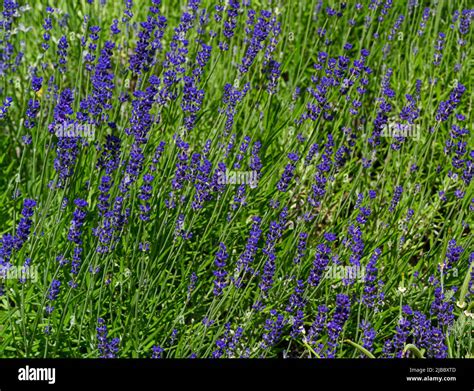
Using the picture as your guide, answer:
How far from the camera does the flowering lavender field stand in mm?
3393

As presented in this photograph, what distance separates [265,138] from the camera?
4.55 meters

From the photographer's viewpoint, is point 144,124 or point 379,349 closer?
point 144,124

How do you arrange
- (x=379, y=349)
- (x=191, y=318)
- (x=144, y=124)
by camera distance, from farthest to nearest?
(x=191, y=318) → (x=379, y=349) → (x=144, y=124)

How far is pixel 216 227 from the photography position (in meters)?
4.18

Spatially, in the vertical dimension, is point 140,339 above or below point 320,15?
below

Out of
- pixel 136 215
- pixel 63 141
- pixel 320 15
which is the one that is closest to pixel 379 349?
pixel 136 215

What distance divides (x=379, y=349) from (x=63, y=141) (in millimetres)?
1734

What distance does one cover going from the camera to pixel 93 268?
3.35m

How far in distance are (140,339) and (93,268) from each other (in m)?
0.43

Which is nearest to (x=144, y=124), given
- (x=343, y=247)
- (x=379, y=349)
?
(x=343, y=247)

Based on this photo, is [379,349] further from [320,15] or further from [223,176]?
[320,15]

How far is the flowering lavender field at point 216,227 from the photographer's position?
339cm
